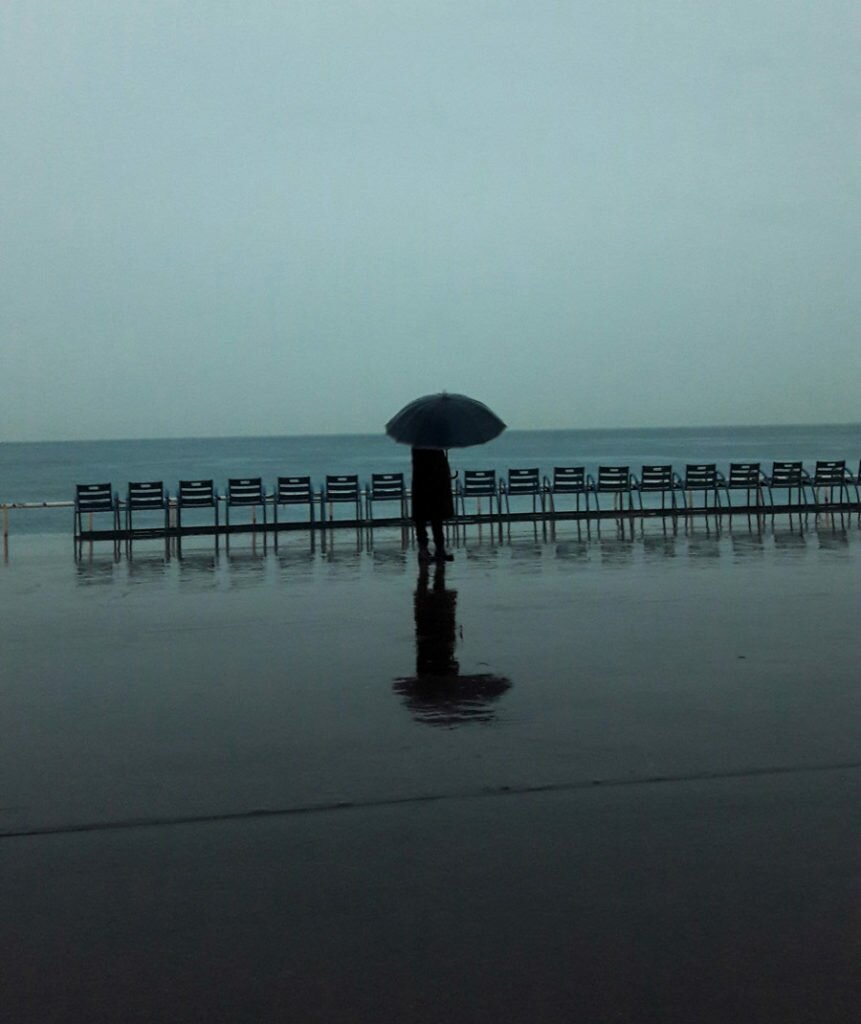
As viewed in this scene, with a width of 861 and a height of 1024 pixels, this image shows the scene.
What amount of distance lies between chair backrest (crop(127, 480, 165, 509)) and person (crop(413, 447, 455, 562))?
5629mm

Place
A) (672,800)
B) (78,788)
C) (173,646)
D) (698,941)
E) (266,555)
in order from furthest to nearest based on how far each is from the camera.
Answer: (266,555)
(173,646)
(78,788)
(672,800)
(698,941)

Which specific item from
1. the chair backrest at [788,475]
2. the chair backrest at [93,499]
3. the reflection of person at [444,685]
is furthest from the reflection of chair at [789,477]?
the reflection of person at [444,685]

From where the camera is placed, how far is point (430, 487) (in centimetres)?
1349

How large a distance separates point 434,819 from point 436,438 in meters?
9.67

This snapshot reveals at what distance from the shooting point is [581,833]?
13.5ft

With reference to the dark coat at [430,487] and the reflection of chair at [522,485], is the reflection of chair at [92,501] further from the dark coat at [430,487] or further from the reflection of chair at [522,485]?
the dark coat at [430,487]

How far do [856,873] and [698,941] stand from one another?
0.71 m

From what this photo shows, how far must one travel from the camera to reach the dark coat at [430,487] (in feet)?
44.1

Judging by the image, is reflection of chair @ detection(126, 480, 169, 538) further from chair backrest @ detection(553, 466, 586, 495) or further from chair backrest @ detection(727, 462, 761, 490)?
chair backrest @ detection(727, 462, 761, 490)

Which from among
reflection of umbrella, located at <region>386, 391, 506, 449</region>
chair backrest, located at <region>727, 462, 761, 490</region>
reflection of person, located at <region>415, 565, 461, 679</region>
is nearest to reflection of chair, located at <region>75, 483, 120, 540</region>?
reflection of umbrella, located at <region>386, 391, 506, 449</region>

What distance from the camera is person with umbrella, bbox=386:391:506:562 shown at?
13.5 m

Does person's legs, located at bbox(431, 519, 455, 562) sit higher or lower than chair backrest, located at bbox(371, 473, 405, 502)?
lower

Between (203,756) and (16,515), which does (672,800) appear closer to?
(203,756)

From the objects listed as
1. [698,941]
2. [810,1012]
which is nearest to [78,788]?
[698,941]
